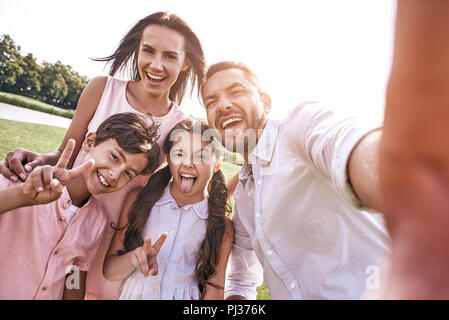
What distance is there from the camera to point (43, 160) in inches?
72.6

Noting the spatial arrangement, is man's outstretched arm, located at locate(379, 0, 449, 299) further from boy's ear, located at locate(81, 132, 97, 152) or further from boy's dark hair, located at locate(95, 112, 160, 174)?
boy's ear, located at locate(81, 132, 97, 152)

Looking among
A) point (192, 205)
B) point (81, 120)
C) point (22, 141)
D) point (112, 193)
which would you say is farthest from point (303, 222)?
point (22, 141)

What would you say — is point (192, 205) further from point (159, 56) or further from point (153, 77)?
point (159, 56)

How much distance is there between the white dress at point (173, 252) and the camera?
66.2 inches

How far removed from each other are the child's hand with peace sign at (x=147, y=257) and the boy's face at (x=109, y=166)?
474mm

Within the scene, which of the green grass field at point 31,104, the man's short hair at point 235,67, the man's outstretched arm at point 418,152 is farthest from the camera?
the green grass field at point 31,104

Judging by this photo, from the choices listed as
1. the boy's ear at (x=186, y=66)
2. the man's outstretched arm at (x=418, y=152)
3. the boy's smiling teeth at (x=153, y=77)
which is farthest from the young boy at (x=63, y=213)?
the man's outstretched arm at (x=418, y=152)

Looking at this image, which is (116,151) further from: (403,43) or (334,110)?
(403,43)

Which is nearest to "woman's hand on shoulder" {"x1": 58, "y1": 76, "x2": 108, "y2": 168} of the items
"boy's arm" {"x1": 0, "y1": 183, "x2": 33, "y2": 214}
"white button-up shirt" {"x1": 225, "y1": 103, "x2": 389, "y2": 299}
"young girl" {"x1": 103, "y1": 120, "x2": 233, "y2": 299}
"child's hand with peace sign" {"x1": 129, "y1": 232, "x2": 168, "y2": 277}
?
"young girl" {"x1": 103, "y1": 120, "x2": 233, "y2": 299}

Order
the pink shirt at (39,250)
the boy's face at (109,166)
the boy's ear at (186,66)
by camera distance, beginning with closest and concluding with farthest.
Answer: the pink shirt at (39,250), the boy's face at (109,166), the boy's ear at (186,66)

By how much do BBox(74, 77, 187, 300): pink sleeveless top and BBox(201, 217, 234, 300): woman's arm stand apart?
0.55 meters

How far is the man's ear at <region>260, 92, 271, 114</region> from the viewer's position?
2.16 meters

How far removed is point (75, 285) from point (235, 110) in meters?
1.47

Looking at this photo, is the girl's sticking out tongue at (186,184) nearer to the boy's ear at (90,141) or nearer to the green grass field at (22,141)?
the boy's ear at (90,141)
